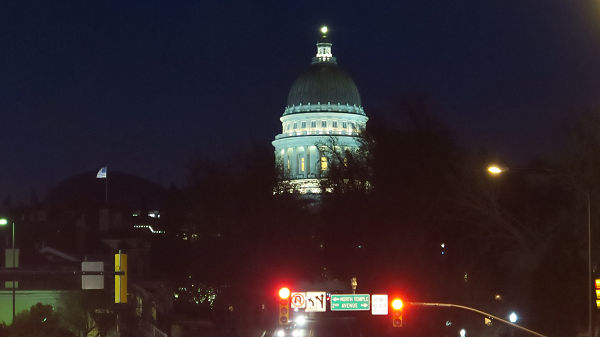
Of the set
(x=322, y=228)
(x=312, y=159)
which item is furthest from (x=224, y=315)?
(x=312, y=159)

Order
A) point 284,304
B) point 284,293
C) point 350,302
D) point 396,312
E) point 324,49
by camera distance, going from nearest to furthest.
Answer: point 396,312 < point 284,304 < point 284,293 < point 350,302 < point 324,49

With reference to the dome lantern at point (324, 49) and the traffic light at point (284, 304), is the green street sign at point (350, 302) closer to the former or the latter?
the traffic light at point (284, 304)

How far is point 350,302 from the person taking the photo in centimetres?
4269

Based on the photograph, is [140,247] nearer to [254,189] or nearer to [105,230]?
[105,230]

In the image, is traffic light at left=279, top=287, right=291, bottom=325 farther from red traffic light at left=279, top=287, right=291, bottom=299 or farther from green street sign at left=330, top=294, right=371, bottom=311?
green street sign at left=330, top=294, right=371, bottom=311

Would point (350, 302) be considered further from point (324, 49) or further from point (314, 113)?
point (324, 49)

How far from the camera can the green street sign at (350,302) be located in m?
42.2

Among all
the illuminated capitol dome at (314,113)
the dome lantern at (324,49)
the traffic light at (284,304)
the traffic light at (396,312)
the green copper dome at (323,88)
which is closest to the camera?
the traffic light at (396,312)

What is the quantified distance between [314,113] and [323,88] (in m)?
5.05

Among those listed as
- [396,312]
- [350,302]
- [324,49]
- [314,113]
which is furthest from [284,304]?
[324,49]

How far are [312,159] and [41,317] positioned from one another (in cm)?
11553

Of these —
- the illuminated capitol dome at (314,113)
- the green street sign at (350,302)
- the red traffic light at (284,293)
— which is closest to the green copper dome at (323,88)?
the illuminated capitol dome at (314,113)

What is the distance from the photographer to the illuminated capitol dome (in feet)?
565

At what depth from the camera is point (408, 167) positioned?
68750 mm
